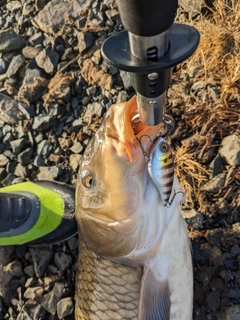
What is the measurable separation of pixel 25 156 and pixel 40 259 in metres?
0.65

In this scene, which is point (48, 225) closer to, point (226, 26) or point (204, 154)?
point (204, 154)

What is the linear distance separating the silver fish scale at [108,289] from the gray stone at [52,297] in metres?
0.57

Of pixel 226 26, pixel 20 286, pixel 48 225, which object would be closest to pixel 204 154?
pixel 226 26

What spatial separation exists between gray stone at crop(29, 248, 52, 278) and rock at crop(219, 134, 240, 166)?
44.4 inches

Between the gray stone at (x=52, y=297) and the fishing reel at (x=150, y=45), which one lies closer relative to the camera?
the fishing reel at (x=150, y=45)

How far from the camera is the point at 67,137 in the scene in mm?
2881

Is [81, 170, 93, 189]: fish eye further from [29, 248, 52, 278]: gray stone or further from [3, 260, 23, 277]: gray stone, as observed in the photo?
[3, 260, 23, 277]: gray stone

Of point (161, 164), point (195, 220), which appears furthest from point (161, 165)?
point (195, 220)

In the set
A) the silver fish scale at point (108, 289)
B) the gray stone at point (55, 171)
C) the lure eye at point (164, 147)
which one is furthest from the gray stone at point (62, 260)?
the lure eye at point (164, 147)

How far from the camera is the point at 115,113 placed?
1722 millimetres

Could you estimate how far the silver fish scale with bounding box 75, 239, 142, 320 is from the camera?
1.95m

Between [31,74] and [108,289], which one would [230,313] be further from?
[31,74]

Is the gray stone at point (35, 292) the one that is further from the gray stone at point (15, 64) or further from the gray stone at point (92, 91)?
the gray stone at point (15, 64)

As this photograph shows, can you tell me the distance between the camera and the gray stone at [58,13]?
9.98 feet
